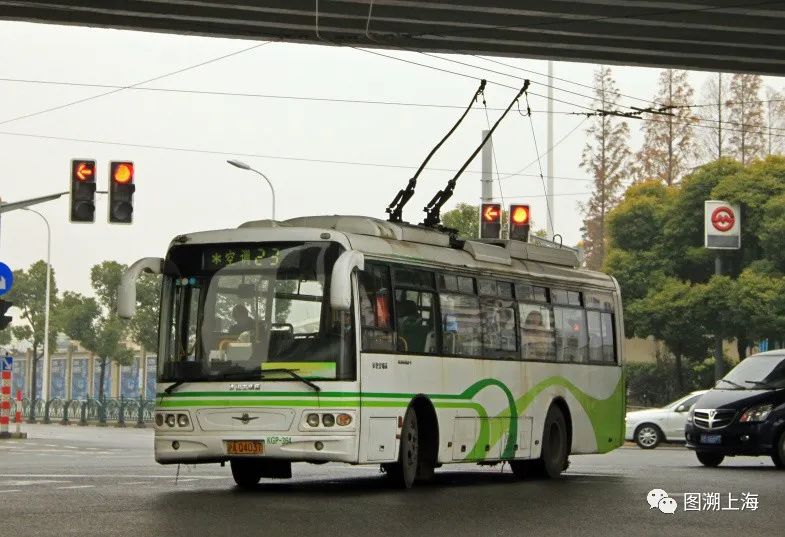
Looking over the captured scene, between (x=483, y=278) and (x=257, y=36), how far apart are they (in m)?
7.07

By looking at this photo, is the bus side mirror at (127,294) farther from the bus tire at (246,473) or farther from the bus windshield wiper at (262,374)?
the bus tire at (246,473)

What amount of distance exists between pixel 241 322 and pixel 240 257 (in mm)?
747

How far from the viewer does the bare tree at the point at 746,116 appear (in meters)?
96.1

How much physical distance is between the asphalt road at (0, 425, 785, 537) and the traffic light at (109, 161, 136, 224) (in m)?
5.81

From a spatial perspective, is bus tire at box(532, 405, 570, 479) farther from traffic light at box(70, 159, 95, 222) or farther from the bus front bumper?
traffic light at box(70, 159, 95, 222)

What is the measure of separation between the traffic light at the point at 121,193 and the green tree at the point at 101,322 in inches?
1711

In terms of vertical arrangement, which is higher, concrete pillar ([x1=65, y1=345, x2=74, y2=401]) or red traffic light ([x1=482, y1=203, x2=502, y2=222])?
red traffic light ([x1=482, y1=203, x2=502, y2=222])

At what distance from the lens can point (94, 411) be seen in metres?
60.4

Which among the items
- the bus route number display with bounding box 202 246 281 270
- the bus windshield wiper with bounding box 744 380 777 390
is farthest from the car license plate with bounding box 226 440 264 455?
the bus windshield wiper with bounding box 744 380 777 390

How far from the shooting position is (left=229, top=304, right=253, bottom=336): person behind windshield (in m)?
17.0

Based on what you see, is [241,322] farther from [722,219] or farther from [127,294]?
[722,219]

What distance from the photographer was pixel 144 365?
77.3 meters

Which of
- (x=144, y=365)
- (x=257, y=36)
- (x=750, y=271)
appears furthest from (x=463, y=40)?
(x=144, y=365)

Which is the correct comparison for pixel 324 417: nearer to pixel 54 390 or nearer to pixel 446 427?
pixel 446 427
